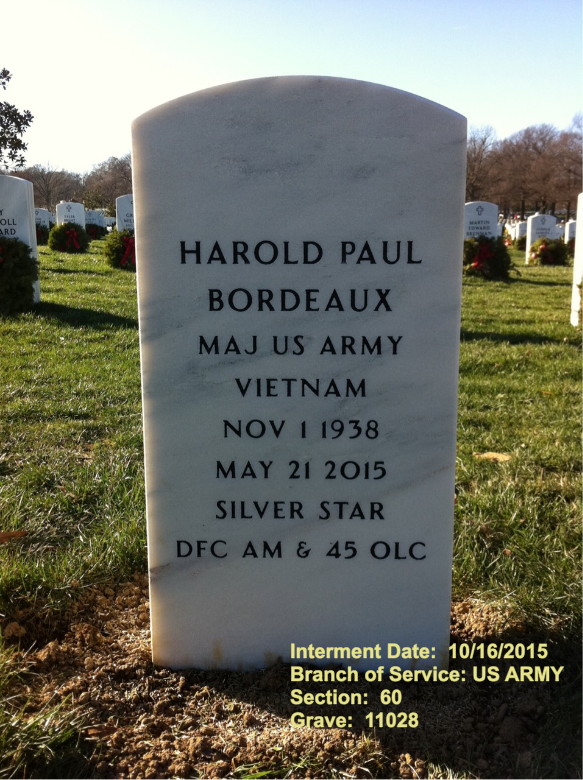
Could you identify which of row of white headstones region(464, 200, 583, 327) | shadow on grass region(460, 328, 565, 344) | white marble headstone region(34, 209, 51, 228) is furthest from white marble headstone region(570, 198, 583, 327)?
white marble headstone region(34, 209, 51, 228)

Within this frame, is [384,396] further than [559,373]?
No

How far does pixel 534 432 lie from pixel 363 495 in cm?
268

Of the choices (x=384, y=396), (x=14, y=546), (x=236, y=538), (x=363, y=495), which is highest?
(x=384, y=396)

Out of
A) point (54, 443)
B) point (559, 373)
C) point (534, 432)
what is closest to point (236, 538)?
point (54, 443)

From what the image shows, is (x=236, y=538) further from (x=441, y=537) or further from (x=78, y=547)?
(x=78, y=547)

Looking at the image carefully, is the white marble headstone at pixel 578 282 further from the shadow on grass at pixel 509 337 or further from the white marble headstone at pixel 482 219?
the white marble headstone at pixel 482 219

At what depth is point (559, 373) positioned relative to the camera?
251 inches

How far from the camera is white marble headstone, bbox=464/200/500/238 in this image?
15.3 metres

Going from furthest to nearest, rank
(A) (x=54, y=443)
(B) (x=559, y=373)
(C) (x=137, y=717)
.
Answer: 1. (B) (x=559, y=373)
2. (A) (x=54, y=443)
3. (C) (x=137, y=717)

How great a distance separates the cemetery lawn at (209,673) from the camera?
80.5 inches

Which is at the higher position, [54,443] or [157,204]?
[157,204]

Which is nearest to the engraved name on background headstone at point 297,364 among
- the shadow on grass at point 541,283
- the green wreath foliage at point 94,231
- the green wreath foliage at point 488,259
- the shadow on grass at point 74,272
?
the shadow on grass at point 74,272

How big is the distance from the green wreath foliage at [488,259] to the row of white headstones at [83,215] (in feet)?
23.2

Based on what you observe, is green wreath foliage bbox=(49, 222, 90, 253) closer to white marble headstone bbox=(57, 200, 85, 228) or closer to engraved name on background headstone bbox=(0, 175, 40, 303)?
white marble headstone bbox=(57, 200, 85, 228)
